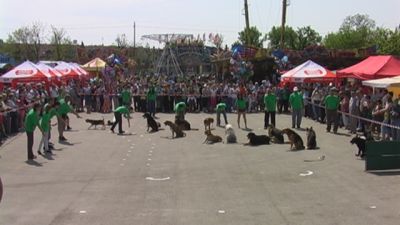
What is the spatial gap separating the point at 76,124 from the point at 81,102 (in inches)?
317

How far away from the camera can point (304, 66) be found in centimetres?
3312

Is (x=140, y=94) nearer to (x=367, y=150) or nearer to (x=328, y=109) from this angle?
(x=328, y=109)

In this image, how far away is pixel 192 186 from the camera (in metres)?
13.4

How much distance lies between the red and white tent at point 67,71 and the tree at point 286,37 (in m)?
51.5

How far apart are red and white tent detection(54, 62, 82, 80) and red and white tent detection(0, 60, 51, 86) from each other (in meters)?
6.88

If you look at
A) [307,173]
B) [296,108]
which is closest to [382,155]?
[307,173]

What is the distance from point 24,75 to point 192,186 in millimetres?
21472

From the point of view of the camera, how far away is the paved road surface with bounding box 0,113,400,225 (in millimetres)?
10406

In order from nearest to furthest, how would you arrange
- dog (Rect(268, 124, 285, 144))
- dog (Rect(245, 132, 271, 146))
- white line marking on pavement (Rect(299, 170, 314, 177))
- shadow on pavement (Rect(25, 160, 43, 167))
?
white line marking on pavement (Rect(299, 170, 314, 177)) → shadow on pavement (Rect(25, 160, 43, 167)) → dog (Rect(245, 132, 271, 146)) → dog (Rect(268, 124, 285, 144))

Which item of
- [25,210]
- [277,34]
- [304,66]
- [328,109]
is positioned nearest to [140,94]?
[304,66]

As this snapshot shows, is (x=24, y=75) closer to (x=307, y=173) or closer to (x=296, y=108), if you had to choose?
(x=296, y=108)

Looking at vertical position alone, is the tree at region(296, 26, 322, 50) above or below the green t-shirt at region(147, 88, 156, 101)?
above

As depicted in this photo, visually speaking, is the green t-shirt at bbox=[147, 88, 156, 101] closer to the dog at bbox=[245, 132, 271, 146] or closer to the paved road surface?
the paved road surface

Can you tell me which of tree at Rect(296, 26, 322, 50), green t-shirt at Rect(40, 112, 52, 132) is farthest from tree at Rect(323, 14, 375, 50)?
green t-shirt at Rect(40, 112, 52, 132)
